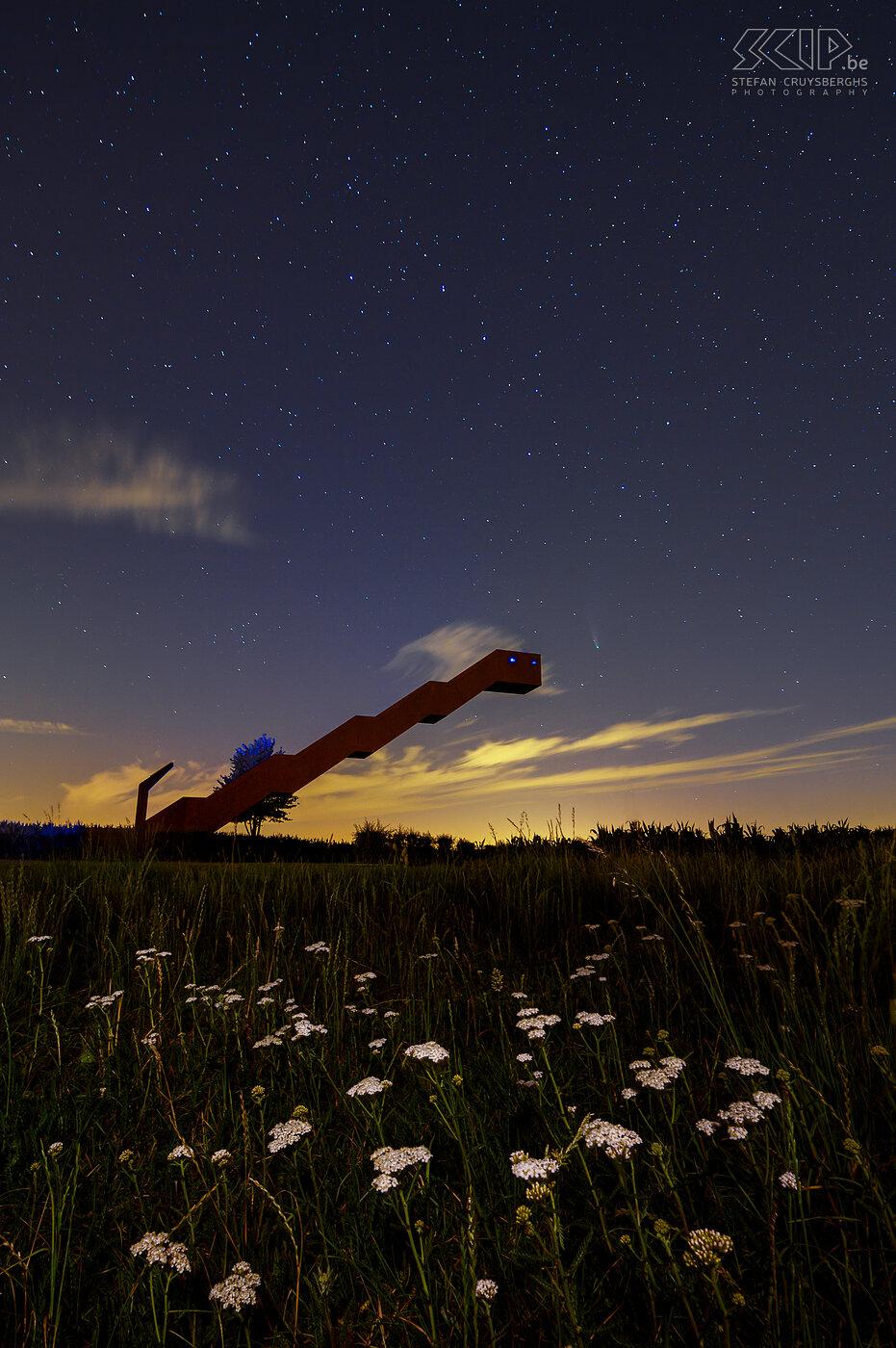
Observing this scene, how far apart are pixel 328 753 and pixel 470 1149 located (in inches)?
560

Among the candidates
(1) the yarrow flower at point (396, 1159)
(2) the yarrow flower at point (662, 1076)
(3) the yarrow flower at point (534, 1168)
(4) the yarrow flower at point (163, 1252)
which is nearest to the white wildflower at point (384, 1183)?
(1) the yarrow flower at point (396, 1159)

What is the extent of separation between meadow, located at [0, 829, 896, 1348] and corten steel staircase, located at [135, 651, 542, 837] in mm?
10790

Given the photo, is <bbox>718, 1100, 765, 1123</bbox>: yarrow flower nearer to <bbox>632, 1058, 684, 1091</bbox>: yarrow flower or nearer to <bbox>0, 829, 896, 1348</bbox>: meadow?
<bbox>0, 829, 896, 1348</bbox>: meadow

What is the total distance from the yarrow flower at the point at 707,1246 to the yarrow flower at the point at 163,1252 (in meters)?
1.14

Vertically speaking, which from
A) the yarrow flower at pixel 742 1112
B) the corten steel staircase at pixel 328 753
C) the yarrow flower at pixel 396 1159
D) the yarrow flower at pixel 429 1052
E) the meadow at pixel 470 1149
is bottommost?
the meadow at pixel 470 1149

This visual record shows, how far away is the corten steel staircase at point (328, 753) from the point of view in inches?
615

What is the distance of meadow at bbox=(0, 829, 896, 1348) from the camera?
1.59 meters

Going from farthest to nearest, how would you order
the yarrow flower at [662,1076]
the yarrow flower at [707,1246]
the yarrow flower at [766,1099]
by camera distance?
the yarrow flower at [662,1076] → the yarrow flower at [766,1099] → the yarrow flower at [707,1246]

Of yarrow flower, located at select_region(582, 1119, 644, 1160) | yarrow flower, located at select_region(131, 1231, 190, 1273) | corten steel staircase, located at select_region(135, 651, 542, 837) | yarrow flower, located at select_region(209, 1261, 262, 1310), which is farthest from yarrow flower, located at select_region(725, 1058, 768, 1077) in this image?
corten steel staircase, located at select_region(135, 651, 542, 837)

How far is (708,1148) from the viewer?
2.25 meters

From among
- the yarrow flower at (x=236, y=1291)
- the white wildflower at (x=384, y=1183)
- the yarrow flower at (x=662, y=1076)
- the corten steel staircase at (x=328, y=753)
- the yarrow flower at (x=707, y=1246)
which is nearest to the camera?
the yarrow flower at (x=707, y=1246)

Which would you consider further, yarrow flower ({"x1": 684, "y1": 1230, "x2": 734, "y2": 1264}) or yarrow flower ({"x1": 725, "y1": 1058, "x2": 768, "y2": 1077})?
yarrow flower ({"x1": 725, "y1": 1058, "x2": 768, "y2": 1077})

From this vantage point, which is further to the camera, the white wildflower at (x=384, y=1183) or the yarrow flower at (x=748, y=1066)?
→ the yarrow flower at (x=748, y=1066)

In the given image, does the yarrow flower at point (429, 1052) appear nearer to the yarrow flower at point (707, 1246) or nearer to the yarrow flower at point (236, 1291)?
the yarrow flower at point (236, 1291)
